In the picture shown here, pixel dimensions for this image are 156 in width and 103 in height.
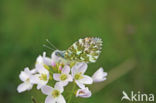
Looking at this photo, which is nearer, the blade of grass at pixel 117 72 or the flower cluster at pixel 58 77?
the flower cluster at pixel 58 77

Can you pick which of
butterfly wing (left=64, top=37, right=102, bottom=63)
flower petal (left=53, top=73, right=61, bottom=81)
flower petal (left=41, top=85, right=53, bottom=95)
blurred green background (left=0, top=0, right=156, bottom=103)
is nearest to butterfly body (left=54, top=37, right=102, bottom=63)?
butterfly wing (left=64, top=37, right=102, bottom=63)

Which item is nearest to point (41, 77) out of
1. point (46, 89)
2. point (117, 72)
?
point (46, 89)

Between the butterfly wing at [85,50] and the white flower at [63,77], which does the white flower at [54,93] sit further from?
the butterfly wing at [85,50]

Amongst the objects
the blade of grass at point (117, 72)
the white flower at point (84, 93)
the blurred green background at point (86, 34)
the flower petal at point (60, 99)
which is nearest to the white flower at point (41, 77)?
the flower petal at point (60, 99)

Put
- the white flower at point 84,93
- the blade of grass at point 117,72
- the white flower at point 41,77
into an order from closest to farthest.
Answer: the white flower at point 84,93 → the white flower at point 41,77 → the blade of grass at point 117,72

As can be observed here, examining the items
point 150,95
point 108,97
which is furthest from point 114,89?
point 150,95

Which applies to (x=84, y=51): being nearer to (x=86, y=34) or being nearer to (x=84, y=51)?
(x=84, y=51)

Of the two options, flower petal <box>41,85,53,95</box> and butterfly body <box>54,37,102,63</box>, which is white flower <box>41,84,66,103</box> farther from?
butterfly body <box>54,37,102,63</box>
